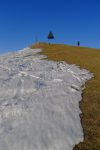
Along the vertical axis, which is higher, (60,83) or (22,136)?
(60,83)

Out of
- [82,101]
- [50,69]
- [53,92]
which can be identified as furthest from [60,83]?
→ [50,69]

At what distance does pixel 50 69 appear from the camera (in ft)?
111

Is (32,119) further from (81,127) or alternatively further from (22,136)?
(81,127)

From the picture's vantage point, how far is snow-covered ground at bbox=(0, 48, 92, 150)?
17.4 metres

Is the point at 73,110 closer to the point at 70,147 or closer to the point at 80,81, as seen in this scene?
the point at 70,147

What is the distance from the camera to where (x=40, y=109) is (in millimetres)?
21266

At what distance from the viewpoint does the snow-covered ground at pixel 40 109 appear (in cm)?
1738

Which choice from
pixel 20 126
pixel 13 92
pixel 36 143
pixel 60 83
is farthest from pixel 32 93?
pixel 36 143

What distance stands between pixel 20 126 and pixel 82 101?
677 cm

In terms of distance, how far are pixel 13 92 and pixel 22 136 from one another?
25.8 feet

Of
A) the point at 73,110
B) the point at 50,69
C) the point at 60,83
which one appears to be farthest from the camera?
the point at 50,69

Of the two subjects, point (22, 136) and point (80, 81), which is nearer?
point (22, 136)

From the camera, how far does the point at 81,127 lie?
1909cm

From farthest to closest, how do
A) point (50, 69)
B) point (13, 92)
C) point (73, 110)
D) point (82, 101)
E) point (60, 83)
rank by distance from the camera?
point (50, 69) → point (60, 83) → point (13, 92) → point (82, 101) → point (73, 110)
